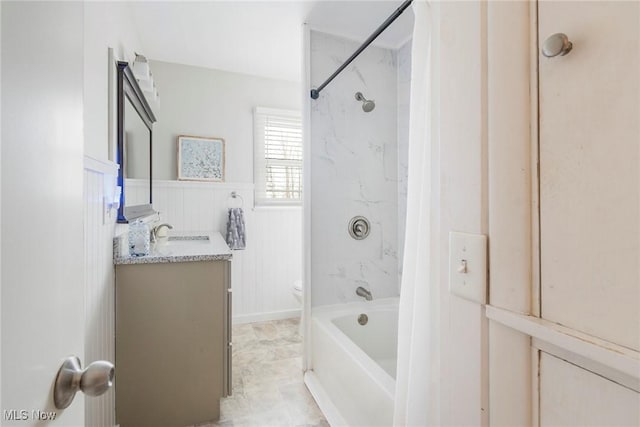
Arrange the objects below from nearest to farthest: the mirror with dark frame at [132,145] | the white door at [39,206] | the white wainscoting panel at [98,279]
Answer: the white door at [39,206], the white wainscoting panel at [98,279], the mirror with dark frame at [132,145]

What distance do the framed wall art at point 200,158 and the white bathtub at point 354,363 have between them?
169cm

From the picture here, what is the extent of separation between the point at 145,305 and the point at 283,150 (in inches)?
81.8

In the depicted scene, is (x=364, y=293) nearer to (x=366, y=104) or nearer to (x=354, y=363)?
(x=354, y=363)

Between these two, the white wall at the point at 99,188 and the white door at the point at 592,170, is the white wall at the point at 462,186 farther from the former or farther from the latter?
the white wall at the point at 99,188

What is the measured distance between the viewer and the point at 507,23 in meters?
0.49

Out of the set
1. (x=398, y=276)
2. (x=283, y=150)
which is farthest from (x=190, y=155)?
(x=398, y=276)

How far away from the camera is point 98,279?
1258 mm

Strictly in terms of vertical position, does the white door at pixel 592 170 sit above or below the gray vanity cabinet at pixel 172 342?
above

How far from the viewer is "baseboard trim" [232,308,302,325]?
298 centimetres

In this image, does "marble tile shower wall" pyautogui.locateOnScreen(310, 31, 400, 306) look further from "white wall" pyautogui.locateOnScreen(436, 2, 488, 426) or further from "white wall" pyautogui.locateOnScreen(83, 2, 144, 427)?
"white wall" pyautogui.locateOnScreen(436, 2, 488, 426)

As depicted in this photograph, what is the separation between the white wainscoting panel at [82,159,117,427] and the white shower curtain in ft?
3.73

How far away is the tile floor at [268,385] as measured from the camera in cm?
165

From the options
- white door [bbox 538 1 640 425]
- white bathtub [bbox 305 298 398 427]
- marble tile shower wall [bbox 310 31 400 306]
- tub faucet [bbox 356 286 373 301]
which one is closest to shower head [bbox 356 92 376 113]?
marble tile shower wall [bbox 310 31 400 306]

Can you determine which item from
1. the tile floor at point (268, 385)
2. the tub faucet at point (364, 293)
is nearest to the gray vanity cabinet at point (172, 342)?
the tile floor at point (268, 385)
